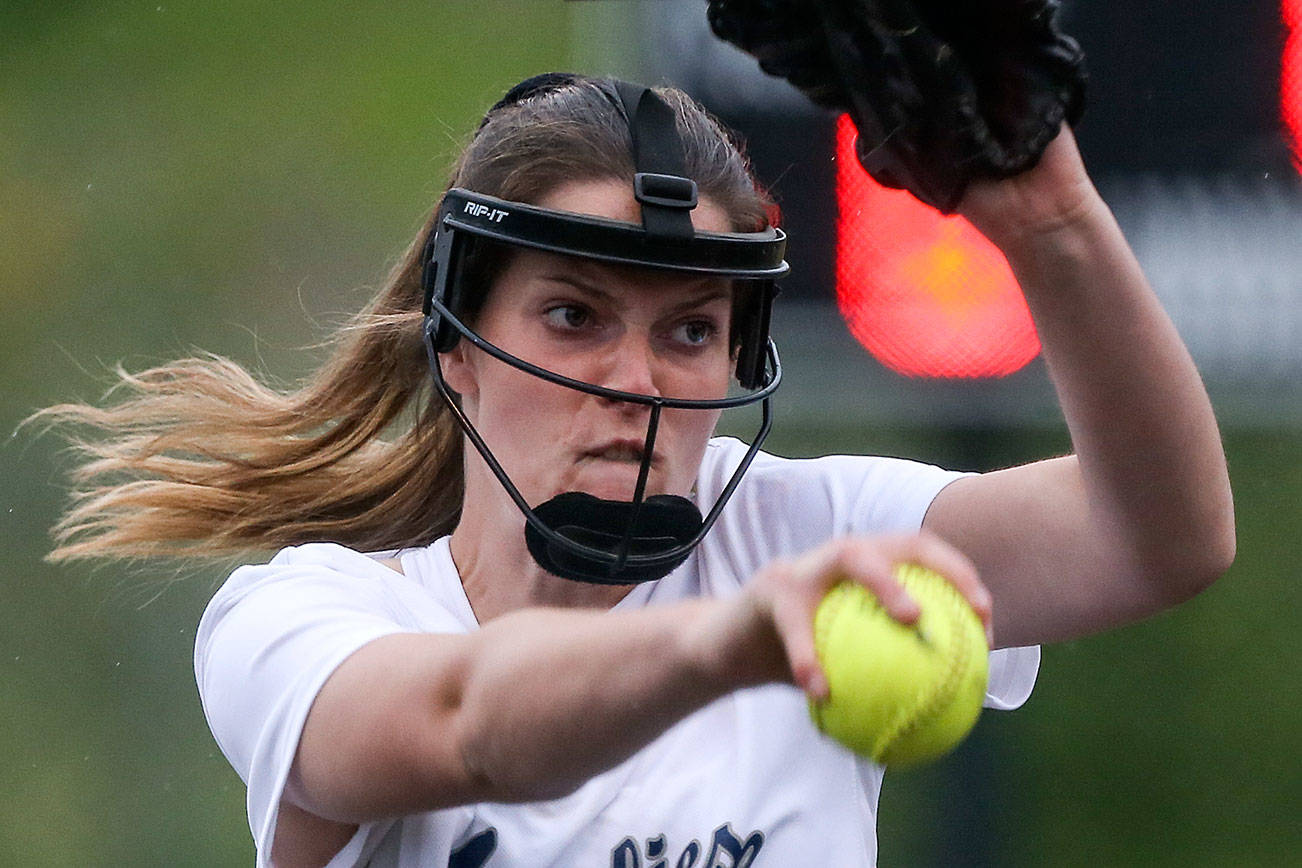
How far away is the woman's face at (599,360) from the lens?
239 centimetres

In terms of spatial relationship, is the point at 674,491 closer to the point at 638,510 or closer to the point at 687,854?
the point at 638,510

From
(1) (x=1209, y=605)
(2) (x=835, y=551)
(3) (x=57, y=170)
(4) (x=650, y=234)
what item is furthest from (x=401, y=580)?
(3) (x=57, y=170)

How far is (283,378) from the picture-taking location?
6.07 m

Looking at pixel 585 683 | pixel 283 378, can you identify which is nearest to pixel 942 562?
pixel 585 683

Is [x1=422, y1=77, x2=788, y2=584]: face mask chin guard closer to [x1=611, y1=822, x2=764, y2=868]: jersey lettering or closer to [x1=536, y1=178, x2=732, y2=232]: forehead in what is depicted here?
[x1=536, y1=178, x2=732, y2=232]: forehead

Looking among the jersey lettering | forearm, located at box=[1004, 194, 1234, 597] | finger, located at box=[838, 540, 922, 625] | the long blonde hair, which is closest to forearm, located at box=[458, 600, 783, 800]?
finger, located at box=[838, 540, 922, 625]

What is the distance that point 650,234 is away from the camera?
236 centimetres

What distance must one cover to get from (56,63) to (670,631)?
5.99m

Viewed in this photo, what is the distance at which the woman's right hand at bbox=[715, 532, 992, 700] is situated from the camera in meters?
1.51

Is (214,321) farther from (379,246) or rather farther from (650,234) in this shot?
(650,234)

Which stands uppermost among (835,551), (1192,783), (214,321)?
(835,551)

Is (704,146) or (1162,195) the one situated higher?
(704,146)

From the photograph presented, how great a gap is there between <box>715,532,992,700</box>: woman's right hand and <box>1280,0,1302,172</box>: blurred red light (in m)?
2.09

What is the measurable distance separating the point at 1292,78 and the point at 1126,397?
1.39m
